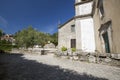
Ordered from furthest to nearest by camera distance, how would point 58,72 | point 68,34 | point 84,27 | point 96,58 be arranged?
point 68,34, point 84,27, point 96,58, point 58,72

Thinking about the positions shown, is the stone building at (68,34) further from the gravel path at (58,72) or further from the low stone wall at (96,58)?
the gravel path at (58,72)

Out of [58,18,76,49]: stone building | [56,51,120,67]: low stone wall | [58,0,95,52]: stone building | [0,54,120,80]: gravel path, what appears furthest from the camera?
[58,18,76,49]: stone building

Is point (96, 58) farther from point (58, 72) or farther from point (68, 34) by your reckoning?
point (68, 34)

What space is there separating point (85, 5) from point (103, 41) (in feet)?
18.9

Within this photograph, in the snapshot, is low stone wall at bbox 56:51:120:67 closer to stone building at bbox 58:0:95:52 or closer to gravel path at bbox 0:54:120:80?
gravel path at bbox 0:54:120:80

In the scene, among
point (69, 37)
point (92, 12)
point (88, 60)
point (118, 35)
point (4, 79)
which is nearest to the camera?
point (4, 79)

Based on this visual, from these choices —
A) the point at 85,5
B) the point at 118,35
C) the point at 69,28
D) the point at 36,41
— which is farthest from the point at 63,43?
the point at 36,41

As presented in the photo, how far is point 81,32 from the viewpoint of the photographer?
1244cm

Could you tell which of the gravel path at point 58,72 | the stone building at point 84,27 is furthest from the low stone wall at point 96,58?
the stone building at point 84,27

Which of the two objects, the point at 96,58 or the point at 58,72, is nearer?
the point at 58,72

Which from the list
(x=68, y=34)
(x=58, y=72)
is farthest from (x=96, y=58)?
(x=68, y=34)

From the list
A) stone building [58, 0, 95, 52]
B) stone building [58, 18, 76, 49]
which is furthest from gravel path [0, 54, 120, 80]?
stone building [58, 18, 76, 49]

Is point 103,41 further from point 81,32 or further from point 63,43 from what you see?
point 63,43

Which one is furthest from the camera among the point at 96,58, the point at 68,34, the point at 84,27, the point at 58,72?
the point at 68,34
